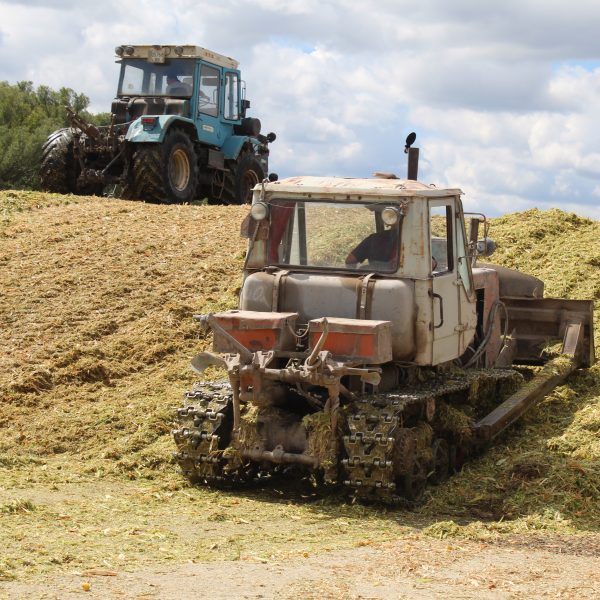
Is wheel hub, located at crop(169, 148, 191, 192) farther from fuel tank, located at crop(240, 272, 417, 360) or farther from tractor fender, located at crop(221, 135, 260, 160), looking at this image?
fuel tank, located at crop(240, 272, 417, 360)

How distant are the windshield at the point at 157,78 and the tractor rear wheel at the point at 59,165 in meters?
1.49

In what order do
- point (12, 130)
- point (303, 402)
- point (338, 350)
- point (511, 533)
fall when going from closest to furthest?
point (511, 533) → point (338, 350) → point (303, 402) → point (12, 130)

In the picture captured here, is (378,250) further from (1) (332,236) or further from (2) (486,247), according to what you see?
(2) (486,247)

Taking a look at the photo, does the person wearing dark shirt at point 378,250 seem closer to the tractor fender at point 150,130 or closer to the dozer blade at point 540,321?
the dozer blade at point 540,321

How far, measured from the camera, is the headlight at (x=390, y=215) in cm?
1023

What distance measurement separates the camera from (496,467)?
1102 cm

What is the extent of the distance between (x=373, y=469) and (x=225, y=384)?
173 centimetres

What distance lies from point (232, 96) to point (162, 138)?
3302 millimetres

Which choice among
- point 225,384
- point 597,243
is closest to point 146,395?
point 225,384

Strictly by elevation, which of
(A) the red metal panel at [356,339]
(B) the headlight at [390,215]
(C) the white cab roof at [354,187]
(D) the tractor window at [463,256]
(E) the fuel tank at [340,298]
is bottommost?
(A) the red metal panel at [356,339]

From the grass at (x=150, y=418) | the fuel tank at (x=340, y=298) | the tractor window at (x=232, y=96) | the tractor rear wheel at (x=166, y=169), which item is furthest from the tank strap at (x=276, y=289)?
the tractor window at (x=232, y=96)

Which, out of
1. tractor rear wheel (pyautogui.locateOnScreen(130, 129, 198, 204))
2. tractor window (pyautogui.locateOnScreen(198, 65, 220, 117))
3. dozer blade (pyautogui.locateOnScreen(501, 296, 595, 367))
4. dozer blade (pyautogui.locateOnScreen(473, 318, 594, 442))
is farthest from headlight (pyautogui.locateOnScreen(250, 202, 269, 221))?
tractor window (pyautogui.locateOnScreen(198, 65, 220, 117))

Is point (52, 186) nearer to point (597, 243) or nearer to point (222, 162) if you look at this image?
point (222, 162)

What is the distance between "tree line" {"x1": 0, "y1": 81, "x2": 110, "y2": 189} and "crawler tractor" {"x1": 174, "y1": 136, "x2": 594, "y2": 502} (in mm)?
36982
